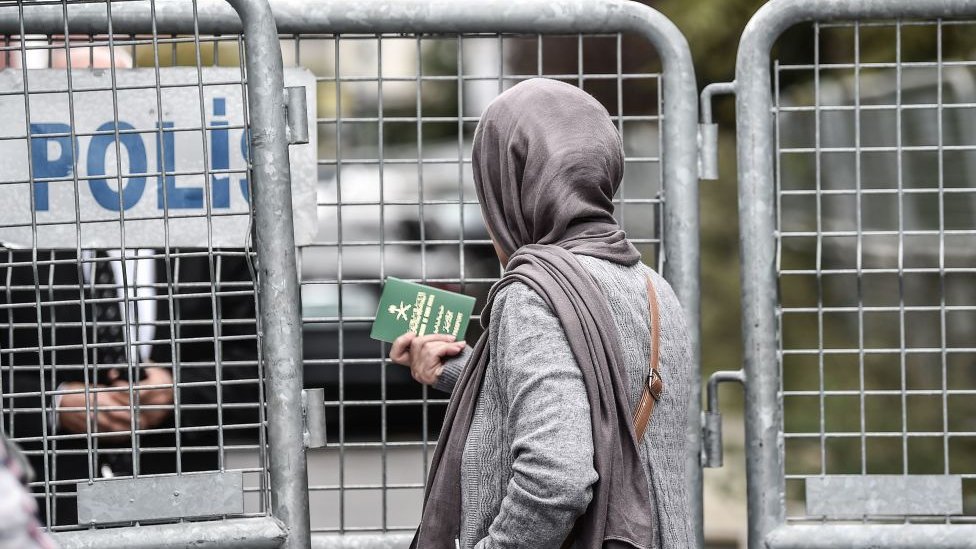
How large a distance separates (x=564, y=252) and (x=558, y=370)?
0.23 metres

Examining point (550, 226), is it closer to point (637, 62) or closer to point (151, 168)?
point (151, 168)

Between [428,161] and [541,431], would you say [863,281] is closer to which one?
[428,161]

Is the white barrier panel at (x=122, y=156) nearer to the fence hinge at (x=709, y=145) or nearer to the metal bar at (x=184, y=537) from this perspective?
the metal bar at (x=184, y=537)

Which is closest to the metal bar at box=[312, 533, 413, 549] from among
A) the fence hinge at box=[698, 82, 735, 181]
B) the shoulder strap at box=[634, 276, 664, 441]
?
the shoulder strap at box=[634, 276, 664, 441]

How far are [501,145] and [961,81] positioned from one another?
1393 mm

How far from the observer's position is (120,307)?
293 centimetres

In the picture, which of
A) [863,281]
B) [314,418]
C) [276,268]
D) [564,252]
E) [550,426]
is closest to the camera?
[550,426]

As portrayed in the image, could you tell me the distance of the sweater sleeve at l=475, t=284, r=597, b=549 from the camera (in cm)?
197

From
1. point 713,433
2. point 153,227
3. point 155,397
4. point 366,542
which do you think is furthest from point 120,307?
point 713,433

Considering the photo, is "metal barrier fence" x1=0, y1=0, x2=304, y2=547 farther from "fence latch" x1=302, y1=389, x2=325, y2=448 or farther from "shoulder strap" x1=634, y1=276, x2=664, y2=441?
"shoulder strap" x1=634, y1=276, x2=664, y2=441

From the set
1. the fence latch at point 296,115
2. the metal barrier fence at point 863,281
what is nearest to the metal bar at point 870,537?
the metal barrier fence at point 863,281

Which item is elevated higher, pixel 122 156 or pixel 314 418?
pixel 122 156

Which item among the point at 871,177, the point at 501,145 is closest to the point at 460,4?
the point at 501,145

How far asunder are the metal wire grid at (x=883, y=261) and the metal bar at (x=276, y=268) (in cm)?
110
